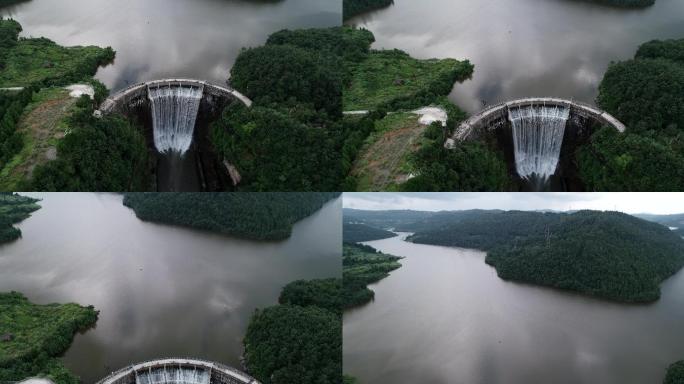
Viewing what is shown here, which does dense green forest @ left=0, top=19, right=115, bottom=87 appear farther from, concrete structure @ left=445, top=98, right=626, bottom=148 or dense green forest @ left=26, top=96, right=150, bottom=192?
concrete structure @ left=445, top=98, right=626, bottom=148

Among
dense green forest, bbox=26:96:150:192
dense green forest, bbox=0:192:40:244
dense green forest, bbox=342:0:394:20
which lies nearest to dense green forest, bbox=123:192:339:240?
dense green forest, bbox=26:96:150:192

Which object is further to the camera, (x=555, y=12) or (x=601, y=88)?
(x=555, y=12)

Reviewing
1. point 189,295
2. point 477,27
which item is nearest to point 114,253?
point 189,295

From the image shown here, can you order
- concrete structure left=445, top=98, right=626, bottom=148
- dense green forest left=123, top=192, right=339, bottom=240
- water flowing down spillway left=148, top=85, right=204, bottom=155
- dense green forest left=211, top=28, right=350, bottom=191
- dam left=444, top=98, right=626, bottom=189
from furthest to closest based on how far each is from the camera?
dense green forest left=123, top=192, right=339, bottom=240
water flowing down spillway left=148, top=85, right=204, bottom=155
dam left=444, top=98, right=626, bottom=189
concrete structure left=445, top=98, right=626, bottom=148
dense green forest left=211, top=28, right=350, bottom=191

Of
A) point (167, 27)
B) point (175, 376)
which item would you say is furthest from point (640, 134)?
point (167, 27)

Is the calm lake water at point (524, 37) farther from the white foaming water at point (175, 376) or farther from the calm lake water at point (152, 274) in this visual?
the white foaming water at point (175, 376)

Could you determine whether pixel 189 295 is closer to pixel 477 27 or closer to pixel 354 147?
pixel 354 147

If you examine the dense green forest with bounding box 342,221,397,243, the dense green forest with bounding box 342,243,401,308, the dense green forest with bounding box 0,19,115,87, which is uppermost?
the dense green forest with bounding box 0,19,115,87
